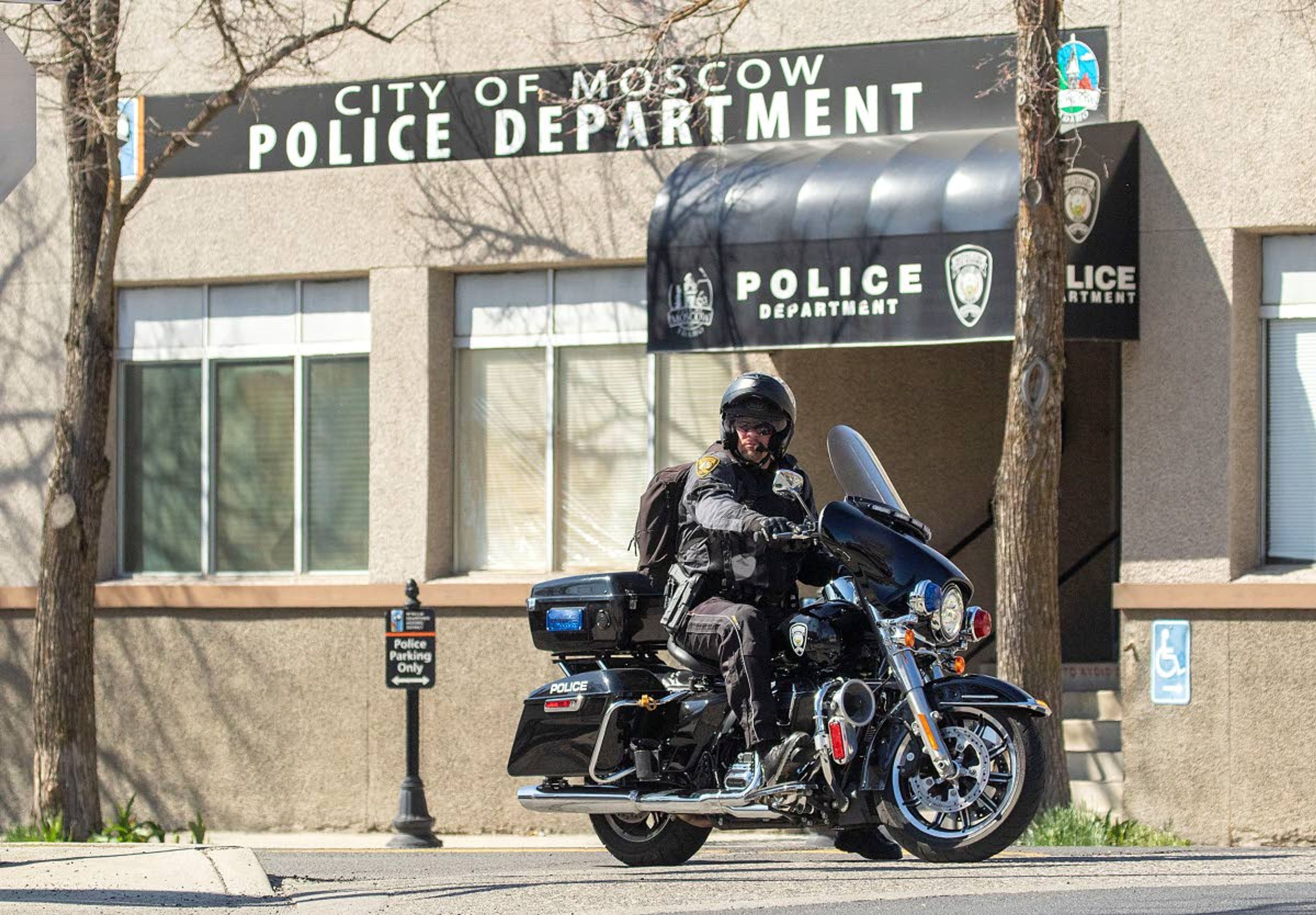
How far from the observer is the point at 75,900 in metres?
7.74

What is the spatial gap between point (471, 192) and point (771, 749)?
806cm

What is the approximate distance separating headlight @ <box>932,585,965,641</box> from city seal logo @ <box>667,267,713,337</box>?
6408mm

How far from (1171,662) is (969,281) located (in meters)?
2.75

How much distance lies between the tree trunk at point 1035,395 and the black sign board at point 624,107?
1.67 m

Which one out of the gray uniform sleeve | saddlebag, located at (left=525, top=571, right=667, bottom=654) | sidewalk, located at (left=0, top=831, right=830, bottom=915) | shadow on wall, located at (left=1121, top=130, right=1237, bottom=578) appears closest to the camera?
sidewalk, located at (left=0, top=831, right=830, bottom=915)

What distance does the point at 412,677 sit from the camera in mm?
14094

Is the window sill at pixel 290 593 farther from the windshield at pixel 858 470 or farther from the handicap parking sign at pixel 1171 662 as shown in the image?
the windshield at pixel 858 470

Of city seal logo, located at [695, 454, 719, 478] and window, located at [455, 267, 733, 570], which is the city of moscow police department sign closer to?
window, located at [455, 267, 733, 570]

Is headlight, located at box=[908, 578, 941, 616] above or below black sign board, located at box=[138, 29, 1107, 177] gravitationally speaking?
below

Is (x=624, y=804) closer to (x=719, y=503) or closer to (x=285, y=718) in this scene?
(x=719, y=503)

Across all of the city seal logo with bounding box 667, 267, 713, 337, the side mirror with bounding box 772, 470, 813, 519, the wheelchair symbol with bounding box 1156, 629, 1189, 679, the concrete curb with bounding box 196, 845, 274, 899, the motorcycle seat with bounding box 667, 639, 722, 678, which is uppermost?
the city seal logo with bounding box 667, 267, 713, 337

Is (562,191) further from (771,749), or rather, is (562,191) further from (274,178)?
(771,749)

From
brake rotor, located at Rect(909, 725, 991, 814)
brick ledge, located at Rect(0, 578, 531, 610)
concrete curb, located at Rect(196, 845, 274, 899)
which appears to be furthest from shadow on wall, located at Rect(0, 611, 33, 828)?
brake rotor, located at Rect(909, 725, 991, 814)

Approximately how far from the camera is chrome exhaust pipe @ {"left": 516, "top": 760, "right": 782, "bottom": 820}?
8156 millimetres
